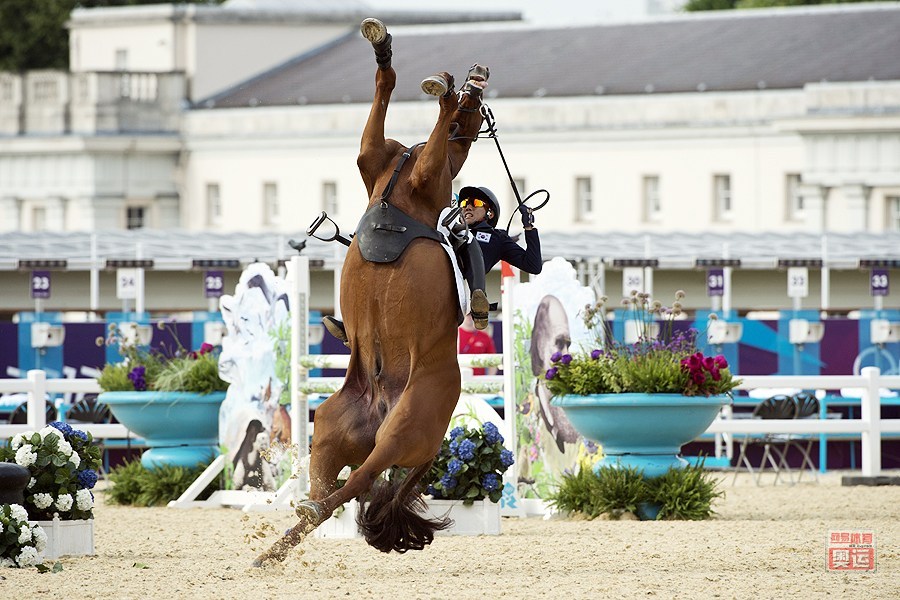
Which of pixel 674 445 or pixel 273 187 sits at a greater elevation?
pixel 273 187

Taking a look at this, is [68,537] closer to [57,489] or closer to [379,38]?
[57,489]

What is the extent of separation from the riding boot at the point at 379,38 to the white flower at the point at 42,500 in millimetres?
3326

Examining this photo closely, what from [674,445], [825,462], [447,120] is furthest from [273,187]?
[447,120]

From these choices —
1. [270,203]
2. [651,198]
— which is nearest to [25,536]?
[651,198]

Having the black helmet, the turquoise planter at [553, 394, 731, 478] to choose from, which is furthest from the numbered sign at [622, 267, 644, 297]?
the black helmet

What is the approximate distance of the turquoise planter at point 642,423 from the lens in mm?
14633

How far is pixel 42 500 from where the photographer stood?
12344 millimetres

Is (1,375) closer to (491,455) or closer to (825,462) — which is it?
(825,462)

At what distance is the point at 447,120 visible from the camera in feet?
35.7

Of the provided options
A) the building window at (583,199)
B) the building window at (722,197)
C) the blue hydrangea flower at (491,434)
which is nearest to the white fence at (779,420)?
the blue hydrangea flower at (491,434)

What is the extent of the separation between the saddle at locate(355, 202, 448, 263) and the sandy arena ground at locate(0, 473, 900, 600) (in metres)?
1.67

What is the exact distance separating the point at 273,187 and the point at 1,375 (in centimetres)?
3552

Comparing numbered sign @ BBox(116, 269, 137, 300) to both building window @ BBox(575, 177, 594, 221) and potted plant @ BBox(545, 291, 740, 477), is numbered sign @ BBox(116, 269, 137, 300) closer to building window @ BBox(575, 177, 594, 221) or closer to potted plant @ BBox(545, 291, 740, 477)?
potted plant @ BBox(545, 291, 740, 477)

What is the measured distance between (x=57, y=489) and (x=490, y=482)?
283cm
